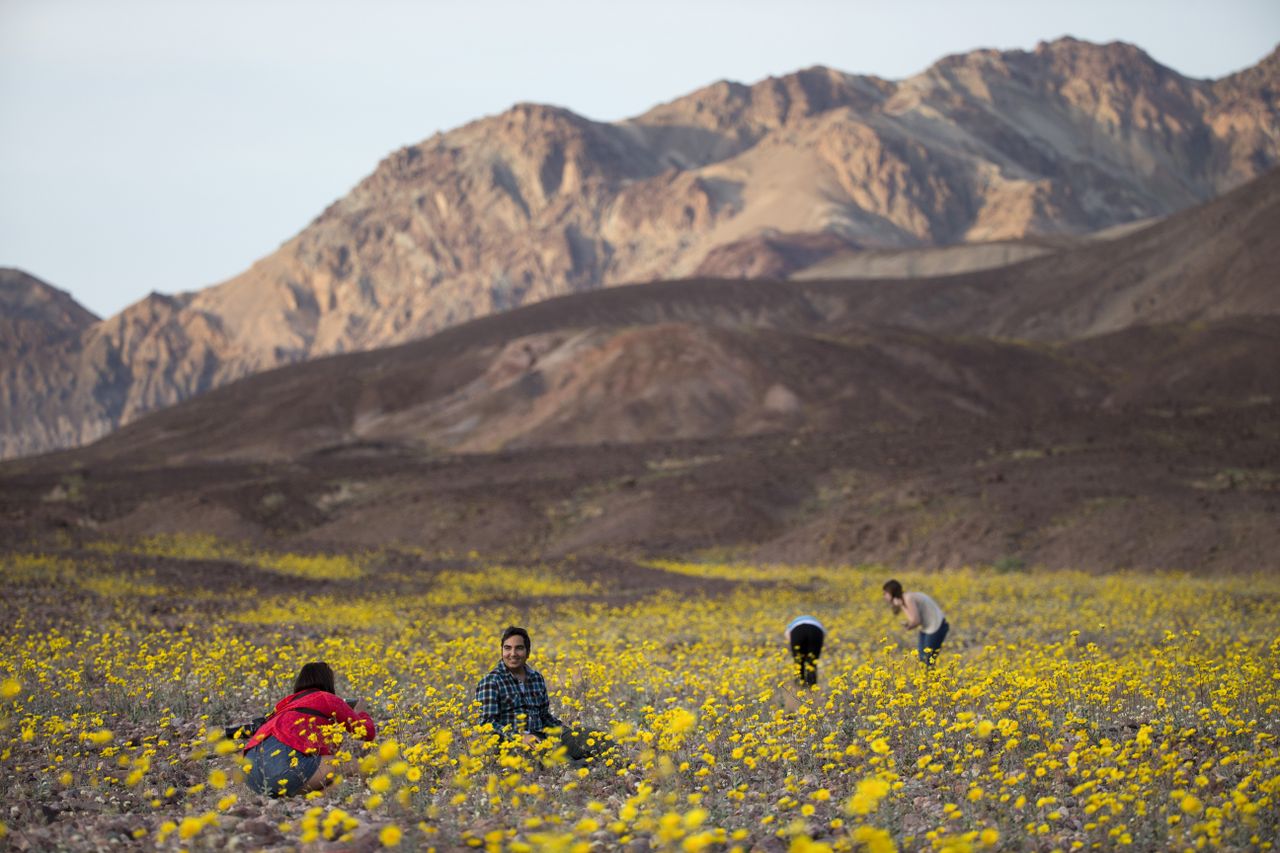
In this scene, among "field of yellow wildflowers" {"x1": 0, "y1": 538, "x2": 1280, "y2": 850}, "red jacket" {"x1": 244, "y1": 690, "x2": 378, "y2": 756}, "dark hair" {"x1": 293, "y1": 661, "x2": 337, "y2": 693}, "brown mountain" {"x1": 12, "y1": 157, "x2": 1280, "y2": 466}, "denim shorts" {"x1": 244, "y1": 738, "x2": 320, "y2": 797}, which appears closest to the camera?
"field of yellow wildflowers" {"x1": 0, "y1": 538, "x2": 1280, "y2": 850}

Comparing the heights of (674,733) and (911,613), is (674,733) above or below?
below

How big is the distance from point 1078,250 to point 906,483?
90.1 metres

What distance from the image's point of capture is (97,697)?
450 inches

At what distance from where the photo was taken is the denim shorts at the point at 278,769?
26.1 ft

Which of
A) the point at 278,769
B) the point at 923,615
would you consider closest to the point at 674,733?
the point at 278,769

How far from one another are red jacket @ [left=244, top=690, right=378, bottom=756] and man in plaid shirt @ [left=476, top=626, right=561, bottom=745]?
0.95 m

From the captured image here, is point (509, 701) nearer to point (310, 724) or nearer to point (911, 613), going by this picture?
point (310, 724)

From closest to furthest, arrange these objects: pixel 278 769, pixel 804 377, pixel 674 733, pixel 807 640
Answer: pixel 674 733, pixel 278 769, pixel 807 640, pixel 804 377

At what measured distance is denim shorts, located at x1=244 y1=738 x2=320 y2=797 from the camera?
7969 mm

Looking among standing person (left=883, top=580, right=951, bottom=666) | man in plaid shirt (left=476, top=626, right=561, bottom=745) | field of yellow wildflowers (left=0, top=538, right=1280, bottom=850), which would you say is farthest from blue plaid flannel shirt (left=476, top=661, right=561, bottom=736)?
standing person (left=883, top=580, right=951, bottom=666)

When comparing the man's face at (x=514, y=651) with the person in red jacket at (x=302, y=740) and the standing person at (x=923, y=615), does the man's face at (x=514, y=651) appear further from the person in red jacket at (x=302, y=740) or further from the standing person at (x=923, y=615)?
the standing person at (x=923, y=615)

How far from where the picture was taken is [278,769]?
26.4 ft

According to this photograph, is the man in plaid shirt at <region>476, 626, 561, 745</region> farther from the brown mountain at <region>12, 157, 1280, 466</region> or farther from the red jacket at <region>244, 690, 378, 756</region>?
the brown mountain at <region>12, 157, 1280, 466</region>

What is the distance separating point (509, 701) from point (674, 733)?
184cm
